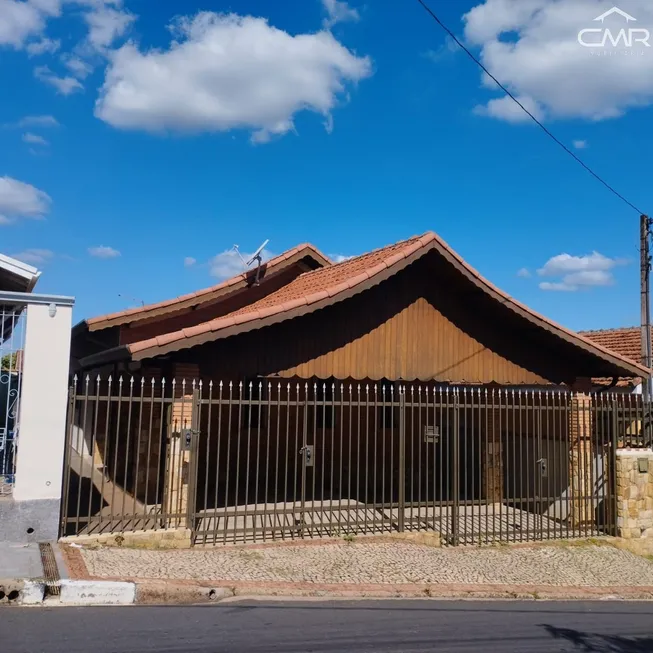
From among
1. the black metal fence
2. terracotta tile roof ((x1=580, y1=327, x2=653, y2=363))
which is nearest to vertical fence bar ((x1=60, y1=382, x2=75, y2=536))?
the black metal fence

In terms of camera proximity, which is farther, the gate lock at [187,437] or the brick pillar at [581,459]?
the brick pillar at [581,459]

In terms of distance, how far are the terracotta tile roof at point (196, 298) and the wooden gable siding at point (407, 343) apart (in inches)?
87.3

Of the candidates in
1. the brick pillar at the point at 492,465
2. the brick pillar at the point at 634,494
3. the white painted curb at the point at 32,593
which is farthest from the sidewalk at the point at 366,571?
the brick pillar at the point at 492,465

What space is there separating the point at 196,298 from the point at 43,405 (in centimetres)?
547

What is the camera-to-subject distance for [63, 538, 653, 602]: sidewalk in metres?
6.46

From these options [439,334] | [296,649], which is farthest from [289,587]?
[439,334]

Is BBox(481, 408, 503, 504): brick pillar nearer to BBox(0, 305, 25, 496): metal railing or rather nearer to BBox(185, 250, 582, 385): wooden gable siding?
BBox(185, 250, 582, 385): wooden gable siding

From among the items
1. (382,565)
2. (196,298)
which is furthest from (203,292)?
(382,565)

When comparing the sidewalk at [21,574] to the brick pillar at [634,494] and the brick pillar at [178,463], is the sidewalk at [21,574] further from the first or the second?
the brick pillar at [634,494]

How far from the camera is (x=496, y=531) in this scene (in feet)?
32.3

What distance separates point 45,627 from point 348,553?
4.04 meters

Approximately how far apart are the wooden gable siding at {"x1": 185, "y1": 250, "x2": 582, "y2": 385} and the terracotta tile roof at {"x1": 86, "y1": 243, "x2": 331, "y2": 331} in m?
2.22

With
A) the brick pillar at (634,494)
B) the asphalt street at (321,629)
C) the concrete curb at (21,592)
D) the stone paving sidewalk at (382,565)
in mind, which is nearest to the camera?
the asphalt street at (321,629)

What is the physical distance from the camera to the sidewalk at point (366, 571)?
646 centimetres
